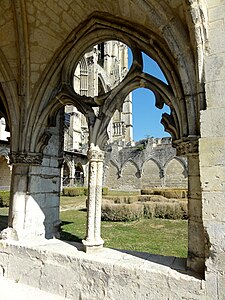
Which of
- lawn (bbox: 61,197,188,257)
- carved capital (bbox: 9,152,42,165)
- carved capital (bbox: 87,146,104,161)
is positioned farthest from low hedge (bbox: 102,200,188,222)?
carved capital (bbox: 87,146,104,161)

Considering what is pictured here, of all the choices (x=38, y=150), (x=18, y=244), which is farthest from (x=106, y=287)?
(x=38, y=150)

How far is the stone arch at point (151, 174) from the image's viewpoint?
24.2 m

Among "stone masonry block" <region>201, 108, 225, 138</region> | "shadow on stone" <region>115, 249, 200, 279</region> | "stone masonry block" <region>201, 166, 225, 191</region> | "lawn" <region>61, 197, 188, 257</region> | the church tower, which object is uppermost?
the church tower

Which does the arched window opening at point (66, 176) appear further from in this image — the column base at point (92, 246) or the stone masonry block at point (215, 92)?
the stone masonry block at point (215, 92)

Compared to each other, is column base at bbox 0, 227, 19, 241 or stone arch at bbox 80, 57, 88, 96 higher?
stone arch at bbox 80, 57, 88, 96

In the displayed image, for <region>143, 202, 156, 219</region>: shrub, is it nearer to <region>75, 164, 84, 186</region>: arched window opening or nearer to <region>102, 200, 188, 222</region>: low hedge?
<region>102, 200, 188, 222</region>: low hedge

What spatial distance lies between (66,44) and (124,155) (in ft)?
75.6

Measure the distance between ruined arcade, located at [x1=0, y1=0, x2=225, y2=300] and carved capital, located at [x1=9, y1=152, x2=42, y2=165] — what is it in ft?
0.05

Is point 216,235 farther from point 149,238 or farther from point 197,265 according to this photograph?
point 149,238

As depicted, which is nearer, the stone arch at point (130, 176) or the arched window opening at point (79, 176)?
the arched window opening at point (79, 176)

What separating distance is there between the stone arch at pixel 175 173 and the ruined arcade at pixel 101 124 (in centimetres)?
2095

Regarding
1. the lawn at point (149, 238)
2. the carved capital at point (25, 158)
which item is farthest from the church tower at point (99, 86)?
the carved capital at point (25, 158)

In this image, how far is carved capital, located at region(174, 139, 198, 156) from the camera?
2.02 m

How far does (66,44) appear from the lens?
10.4ft
